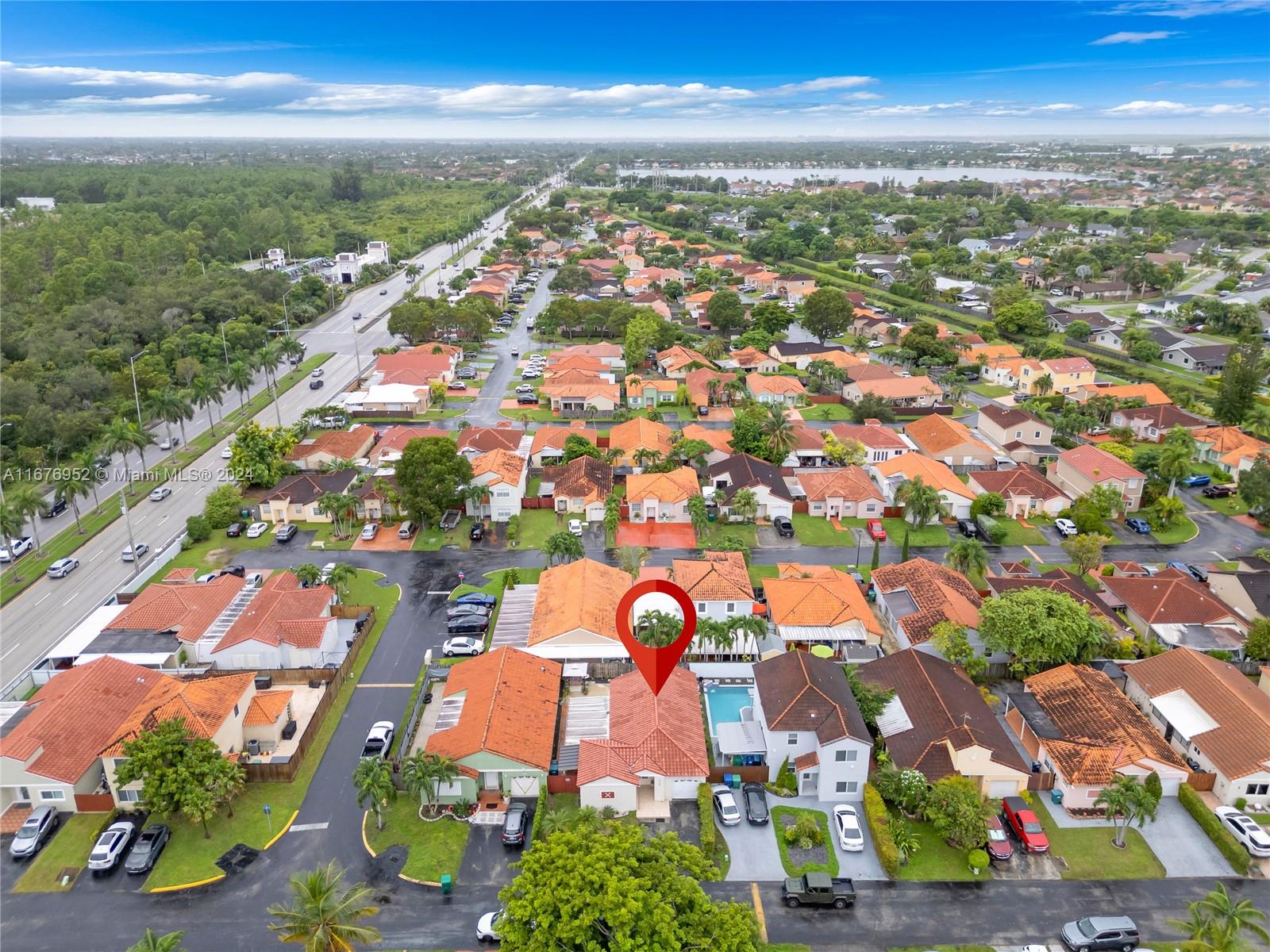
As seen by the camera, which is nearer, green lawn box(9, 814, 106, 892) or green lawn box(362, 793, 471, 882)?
green lawn box(9, 814, 106, 892)

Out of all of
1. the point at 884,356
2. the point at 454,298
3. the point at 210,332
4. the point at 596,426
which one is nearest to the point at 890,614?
the point at 596,426

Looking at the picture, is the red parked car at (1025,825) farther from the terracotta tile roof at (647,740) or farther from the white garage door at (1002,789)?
the terracotta tile roof at (647,740)

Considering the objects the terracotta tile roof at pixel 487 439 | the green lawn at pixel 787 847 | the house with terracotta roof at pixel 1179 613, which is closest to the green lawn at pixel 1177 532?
the house with terracotta roof at pixel 1179 613

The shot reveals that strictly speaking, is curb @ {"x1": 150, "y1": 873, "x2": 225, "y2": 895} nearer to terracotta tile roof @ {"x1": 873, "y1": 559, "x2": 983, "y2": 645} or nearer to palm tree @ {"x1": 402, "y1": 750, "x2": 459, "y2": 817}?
palm tree @ {"x1": 402, "y1": 750, "x2": 459, "y2": 817}

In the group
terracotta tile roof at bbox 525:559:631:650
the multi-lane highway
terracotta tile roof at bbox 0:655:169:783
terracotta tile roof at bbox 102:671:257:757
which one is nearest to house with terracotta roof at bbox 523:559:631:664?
terracotta tile roof at bbox 525:559:631:650

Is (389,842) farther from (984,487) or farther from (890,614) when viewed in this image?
(984,487)
